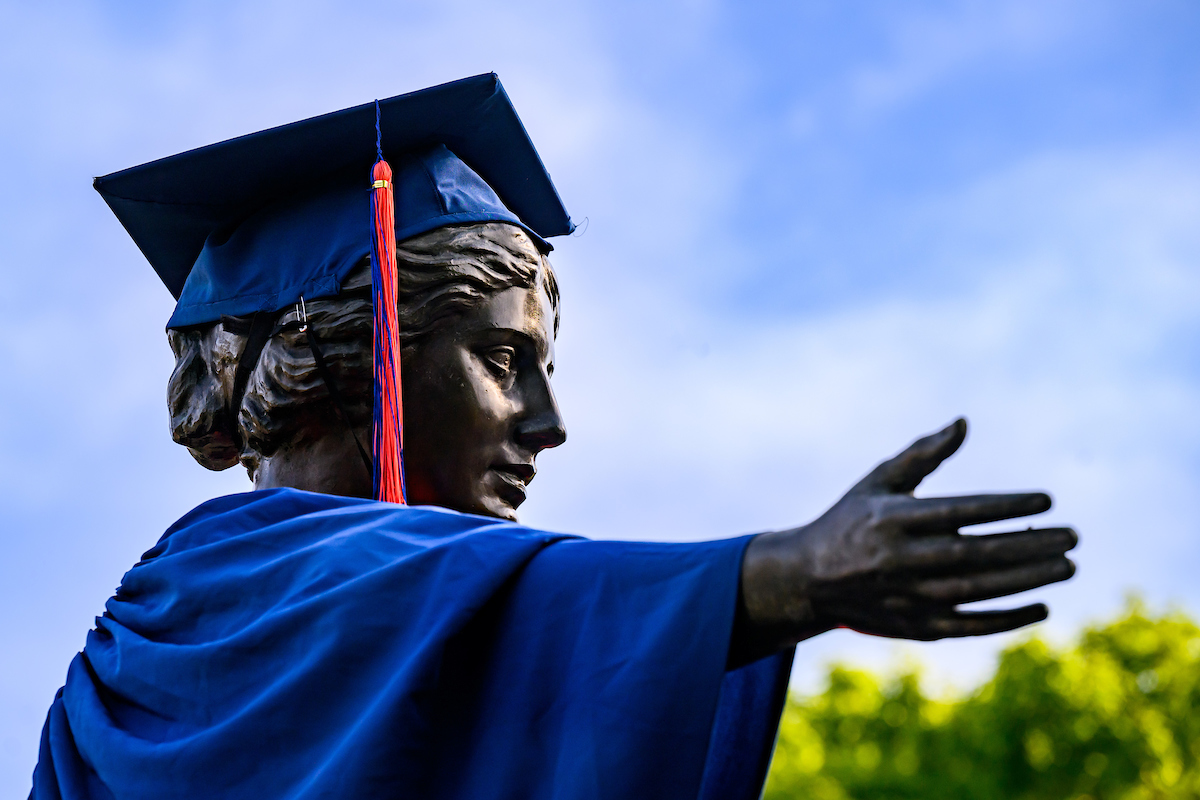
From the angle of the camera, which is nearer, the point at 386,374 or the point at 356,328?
the point at 386,374


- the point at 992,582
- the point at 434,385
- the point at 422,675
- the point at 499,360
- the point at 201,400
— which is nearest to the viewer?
the point at 992,582

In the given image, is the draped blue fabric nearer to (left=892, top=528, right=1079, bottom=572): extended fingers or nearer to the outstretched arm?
the outstretched arm

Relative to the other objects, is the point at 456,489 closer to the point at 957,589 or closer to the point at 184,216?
the point at 184,216

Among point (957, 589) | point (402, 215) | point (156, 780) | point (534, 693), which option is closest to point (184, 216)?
point (402, 215)

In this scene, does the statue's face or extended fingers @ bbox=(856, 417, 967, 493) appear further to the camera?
the statue's face

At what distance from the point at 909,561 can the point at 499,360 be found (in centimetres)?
174

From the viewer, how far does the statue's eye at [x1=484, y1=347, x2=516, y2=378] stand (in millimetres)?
3559

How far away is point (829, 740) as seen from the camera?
76.5 feet

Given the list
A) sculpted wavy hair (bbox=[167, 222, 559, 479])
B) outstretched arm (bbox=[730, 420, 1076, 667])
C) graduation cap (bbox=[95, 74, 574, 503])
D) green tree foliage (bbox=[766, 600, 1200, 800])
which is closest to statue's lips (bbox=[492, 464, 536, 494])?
sculpted wavy hair (bbox=[167, 222, 559, 479])

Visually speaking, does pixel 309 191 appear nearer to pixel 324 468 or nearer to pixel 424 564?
pixel 324 468

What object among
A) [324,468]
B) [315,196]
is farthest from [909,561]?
[315,196]

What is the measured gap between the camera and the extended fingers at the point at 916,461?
2.00m

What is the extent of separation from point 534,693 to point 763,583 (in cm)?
47

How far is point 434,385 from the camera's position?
347 centimetres
